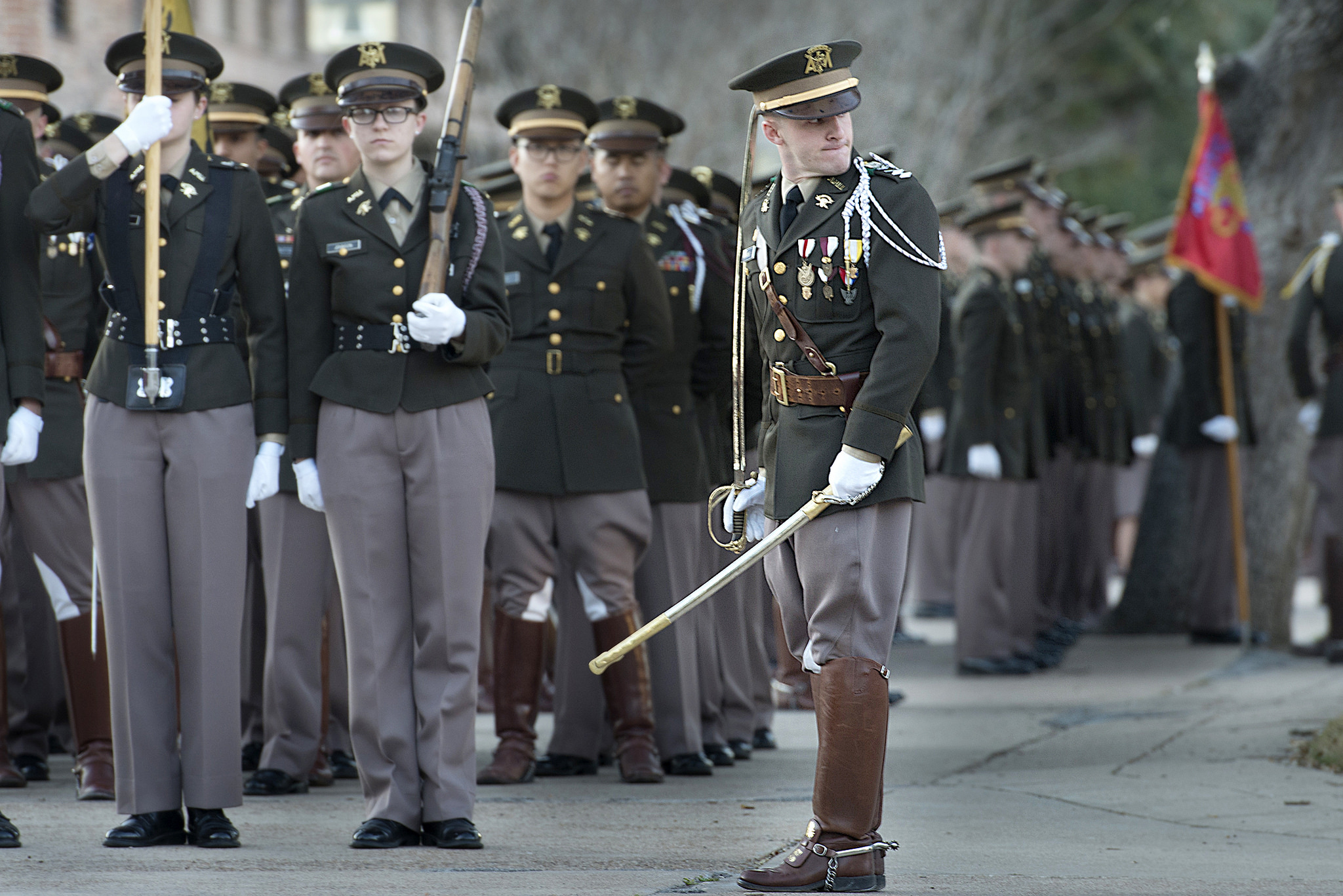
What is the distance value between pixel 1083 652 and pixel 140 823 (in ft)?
25.4

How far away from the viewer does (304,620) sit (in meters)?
6.64

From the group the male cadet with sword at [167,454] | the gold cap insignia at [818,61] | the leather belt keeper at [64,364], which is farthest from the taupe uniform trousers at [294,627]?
the gold cap insignia at [818,61]

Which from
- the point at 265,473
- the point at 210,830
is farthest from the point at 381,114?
the point at 210,830

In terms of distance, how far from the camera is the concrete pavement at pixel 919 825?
15.8 ft

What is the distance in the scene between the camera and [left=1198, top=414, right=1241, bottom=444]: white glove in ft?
37.7

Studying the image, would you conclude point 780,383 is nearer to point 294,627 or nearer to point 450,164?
point 450,164

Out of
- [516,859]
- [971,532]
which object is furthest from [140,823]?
[971,532]

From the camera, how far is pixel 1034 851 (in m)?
5.31

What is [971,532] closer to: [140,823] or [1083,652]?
[1083,652]

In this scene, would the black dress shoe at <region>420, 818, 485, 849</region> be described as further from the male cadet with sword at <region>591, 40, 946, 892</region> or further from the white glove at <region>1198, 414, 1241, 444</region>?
the white glove at <region>1198, 414, 1241, 444</region>

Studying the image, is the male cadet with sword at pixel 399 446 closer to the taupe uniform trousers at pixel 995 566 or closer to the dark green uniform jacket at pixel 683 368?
the dark green uniform jacket at pixel 683 368

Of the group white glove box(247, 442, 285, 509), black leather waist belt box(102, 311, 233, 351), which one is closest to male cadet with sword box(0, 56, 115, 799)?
black leather waist belt box(102, 311, 233, 351)

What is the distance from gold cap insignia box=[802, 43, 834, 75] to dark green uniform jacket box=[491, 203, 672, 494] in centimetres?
201

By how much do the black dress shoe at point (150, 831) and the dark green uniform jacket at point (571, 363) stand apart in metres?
1.84
